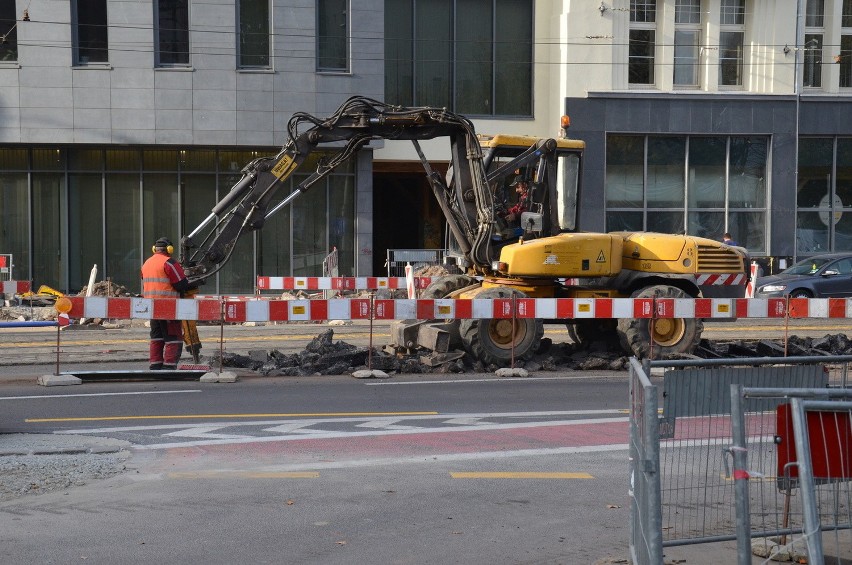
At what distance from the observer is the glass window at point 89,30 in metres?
28.4

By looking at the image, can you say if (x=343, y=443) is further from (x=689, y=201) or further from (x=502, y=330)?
(x=689, y=201)

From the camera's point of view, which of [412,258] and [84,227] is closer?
[84,227]

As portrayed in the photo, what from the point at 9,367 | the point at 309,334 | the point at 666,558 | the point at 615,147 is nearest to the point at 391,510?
the point at 666,558

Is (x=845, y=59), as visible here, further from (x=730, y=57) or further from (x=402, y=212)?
(x=402, y=212)

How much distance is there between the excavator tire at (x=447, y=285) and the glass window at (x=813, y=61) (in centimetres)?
1917

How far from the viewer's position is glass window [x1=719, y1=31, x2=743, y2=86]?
32.3 meters

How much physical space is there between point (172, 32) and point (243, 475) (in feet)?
72.3

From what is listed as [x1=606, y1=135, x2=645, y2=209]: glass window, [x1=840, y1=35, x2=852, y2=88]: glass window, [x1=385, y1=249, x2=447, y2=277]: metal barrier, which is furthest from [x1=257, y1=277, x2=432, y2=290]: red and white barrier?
[x1=840, y1=35, x2=852, y2=88]: glass window

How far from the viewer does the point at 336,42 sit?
2972 cm

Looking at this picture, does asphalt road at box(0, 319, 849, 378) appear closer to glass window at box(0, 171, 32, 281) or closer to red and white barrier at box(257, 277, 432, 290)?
red and white barrier at box(257, 277, 432, 290)

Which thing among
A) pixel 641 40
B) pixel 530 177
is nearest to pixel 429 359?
pixel 530 177

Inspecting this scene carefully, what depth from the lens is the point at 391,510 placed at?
798cm

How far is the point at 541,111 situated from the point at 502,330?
718 inches

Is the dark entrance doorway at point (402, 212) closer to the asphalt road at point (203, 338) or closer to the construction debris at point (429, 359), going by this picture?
the asphalt road at point (203, 338)
